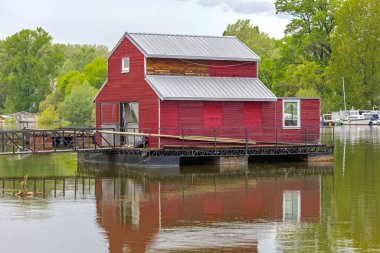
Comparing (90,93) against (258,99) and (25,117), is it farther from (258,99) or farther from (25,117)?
(258,99)

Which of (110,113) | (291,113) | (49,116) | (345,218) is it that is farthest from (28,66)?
(345,218)

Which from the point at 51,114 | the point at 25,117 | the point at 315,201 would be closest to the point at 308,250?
the point at 315,201

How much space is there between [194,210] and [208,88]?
17.3m

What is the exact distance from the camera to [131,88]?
4297 cm

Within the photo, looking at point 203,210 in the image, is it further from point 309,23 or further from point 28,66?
point 28,66

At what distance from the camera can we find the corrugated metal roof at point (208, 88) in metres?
40.8

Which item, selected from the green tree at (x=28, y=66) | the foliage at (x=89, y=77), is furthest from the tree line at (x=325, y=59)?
the green tree at (x=28, y=66)

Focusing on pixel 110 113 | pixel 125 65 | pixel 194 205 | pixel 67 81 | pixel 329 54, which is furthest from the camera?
pixel 67 81

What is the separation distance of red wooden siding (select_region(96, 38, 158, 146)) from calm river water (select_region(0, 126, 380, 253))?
3.70m

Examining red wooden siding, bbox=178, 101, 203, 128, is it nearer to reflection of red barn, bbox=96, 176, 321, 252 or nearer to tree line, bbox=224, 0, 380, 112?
reflection of red barn, bbox=96, 176, 321, 252

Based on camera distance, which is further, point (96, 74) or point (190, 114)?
point (96, 74)

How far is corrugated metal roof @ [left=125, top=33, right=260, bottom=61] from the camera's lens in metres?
42.5

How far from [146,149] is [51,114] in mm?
96801

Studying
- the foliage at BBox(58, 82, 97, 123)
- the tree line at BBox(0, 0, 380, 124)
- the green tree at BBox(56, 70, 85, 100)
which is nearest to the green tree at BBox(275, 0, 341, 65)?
the tree line at BBox(0, 0, 380, 124)
